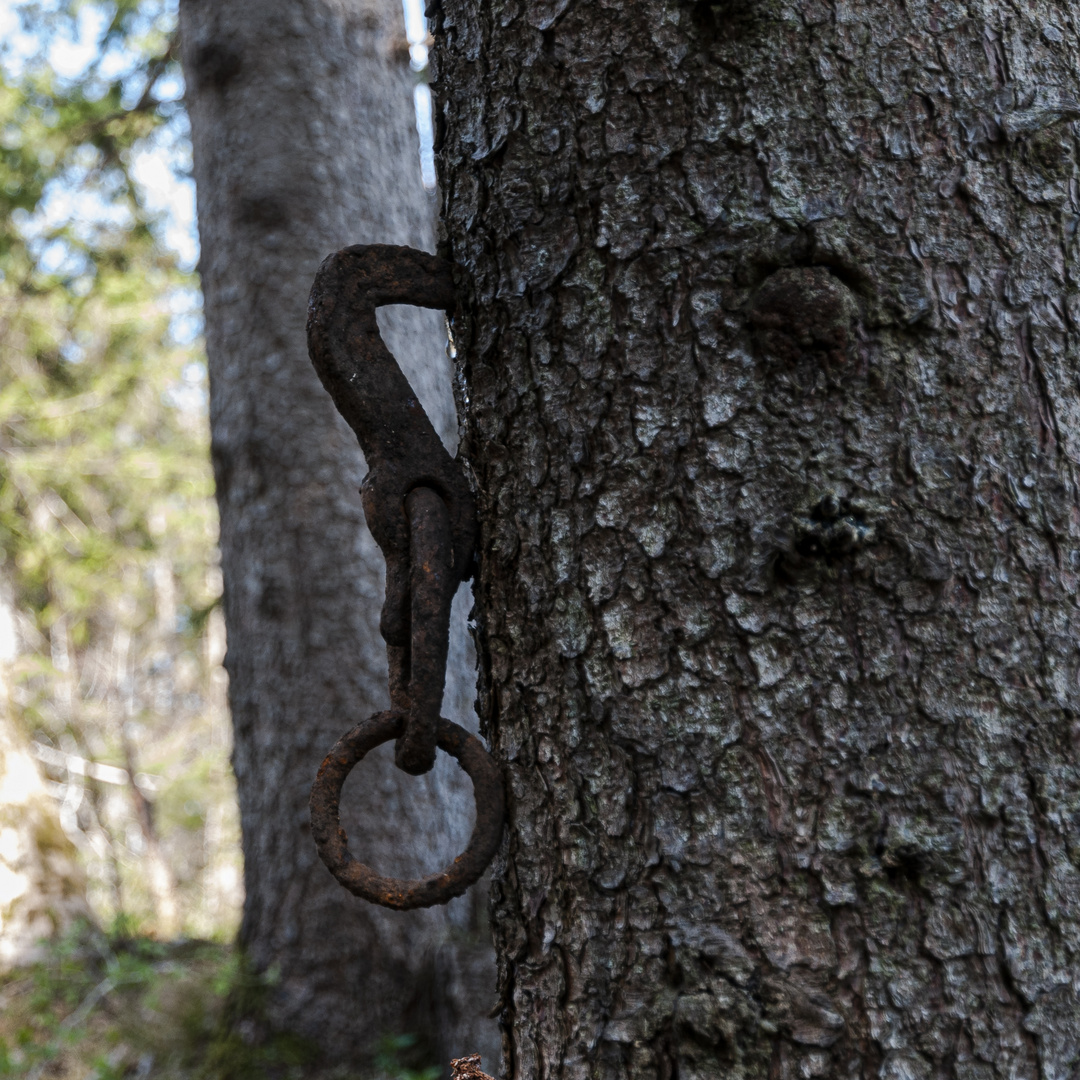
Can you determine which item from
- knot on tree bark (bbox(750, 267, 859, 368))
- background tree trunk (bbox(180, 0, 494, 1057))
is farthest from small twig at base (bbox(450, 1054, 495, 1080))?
background tree trunk (bbox(180, 0, 494, 1057))

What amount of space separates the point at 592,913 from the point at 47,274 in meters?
8.45

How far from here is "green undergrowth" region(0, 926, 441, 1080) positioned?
3.31 m

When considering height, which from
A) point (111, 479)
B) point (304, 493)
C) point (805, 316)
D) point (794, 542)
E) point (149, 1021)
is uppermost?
point (111, 479)

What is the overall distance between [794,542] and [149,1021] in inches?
164

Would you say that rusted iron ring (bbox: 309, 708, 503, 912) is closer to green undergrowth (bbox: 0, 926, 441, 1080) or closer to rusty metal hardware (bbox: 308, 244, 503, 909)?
rusty metal hardware (bbox: 308, 244, 503, 909)

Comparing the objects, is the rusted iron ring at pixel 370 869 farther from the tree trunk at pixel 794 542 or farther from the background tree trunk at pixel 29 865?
the background tree trunk at pixel 29 865

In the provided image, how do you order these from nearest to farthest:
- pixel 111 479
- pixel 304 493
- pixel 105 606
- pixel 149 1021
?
pixel 304 493 → pixel 149 1021 → pixel 111 479 → pixel 105 606

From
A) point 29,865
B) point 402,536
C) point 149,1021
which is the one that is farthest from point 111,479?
point 402,536

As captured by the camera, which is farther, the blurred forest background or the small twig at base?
the blurred forest background

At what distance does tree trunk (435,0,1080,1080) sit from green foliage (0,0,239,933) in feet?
14.0

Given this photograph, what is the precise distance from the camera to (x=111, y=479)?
9766 millimetres

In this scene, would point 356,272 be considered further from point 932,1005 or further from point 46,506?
point 46,506

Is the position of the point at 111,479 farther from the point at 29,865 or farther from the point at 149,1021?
the point at 149,1021

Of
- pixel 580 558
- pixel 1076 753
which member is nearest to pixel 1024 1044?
pixel 1076 753
